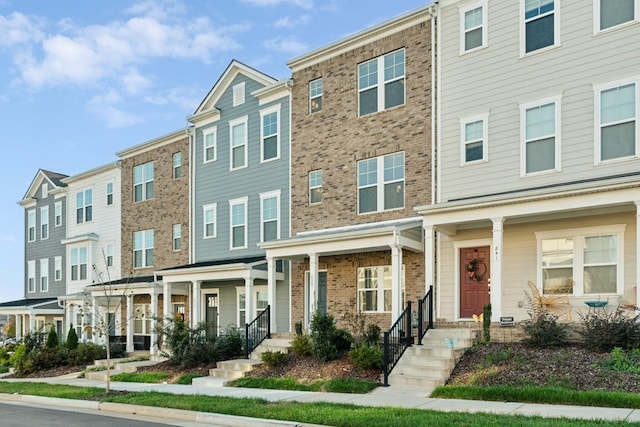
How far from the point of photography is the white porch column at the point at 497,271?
14555 millimetres

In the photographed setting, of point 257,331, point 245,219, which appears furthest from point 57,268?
point 257,331

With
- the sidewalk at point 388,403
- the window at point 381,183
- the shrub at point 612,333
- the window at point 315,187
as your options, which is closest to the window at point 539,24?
the window at point 381,183

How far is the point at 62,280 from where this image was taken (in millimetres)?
35250

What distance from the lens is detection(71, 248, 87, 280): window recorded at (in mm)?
32875

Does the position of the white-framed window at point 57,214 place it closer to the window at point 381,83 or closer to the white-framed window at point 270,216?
the white-framed window at point 270,216

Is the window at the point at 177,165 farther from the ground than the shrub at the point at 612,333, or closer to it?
farther from the ground

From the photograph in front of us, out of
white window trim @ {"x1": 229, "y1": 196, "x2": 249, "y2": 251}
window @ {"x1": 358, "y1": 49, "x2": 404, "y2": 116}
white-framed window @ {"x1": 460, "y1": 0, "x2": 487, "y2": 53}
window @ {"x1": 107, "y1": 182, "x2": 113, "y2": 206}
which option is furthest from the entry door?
window @ {"x1": 107, "y1": 182, "x2": 113, "y2": 206}

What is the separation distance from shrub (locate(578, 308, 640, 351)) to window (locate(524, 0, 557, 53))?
23.2ft

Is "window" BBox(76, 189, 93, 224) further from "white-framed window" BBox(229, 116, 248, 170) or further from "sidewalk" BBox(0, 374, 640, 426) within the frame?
"sidewalk" BBox(0, 374, 640, 426)

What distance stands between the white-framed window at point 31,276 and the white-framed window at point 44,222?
84.2 inches


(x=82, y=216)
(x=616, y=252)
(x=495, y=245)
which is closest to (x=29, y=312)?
(x=82, y=216)

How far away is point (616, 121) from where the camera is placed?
565 inches

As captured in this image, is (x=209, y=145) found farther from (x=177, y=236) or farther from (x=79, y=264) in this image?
(x=79, y=264)

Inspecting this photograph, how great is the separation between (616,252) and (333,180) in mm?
9180
